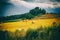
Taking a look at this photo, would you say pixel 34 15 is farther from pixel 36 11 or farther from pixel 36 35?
pixel 36 35

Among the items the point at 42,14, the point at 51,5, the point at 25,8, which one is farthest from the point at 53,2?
the point at 25,8

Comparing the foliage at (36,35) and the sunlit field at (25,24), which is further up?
the sunlit field at (25,24)

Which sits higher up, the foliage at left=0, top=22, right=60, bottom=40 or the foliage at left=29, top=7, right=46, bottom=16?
the foliage at left=29, top=7, right=46, bottom=16

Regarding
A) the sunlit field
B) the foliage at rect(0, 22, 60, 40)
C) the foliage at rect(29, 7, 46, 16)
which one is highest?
the foliage at rect(29, 7, 46, 16)

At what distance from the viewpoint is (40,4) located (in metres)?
1.37

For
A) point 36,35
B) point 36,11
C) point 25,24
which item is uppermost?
point 36,11

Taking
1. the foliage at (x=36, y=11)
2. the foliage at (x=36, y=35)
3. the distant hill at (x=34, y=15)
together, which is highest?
the foliage at (x=36, y=11)

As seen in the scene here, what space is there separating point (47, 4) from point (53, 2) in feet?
0.21

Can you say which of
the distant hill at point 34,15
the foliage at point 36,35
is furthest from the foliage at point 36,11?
the foliage at point 36,35

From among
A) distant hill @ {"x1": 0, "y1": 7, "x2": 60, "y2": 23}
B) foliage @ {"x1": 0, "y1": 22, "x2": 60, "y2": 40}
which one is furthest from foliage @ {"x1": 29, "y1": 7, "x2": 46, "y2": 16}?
foliage @ {"x1": 0, "y1": 22, "x2": 60, "y2": 40}

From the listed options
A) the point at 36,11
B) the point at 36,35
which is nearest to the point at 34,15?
the point at 36,11

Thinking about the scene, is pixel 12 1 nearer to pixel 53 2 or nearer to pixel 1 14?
pixel 1 14

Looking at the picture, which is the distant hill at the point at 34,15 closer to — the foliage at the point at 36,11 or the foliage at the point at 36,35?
the foliage at the point at 36,11

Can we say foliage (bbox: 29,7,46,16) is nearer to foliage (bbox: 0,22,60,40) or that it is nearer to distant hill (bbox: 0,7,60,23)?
distant hill (bbox: 0,7,60,23)
